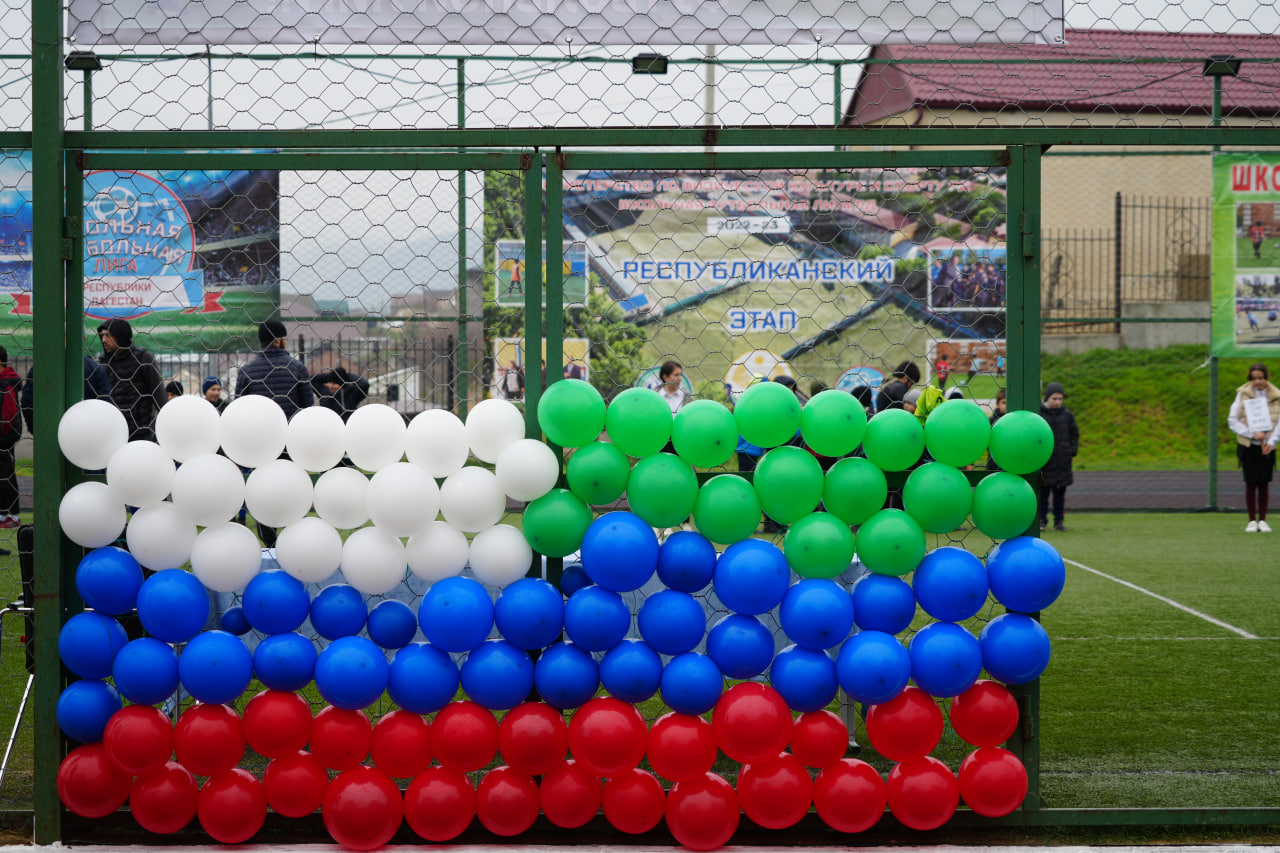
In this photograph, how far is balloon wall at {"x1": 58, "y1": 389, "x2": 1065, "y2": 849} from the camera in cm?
308

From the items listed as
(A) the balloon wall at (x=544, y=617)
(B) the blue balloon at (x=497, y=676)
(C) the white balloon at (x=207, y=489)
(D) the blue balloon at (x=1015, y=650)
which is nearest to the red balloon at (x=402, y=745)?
(A) the balloon wall at (x=544, y=617)

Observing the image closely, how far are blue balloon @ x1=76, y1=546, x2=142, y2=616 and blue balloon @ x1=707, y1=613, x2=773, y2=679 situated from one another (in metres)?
1.65

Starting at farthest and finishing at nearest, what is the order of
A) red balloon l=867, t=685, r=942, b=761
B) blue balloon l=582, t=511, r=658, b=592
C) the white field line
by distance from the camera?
the white field line, red balloon l=867, t=685, r=942, b=761, blue balloon l=582, t=511, r=658, b=592

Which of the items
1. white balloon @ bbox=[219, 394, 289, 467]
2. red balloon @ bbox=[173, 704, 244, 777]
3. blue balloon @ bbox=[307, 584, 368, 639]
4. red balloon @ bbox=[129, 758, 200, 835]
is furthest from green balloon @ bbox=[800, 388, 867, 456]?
red balloon @ bbox=[129, 758, 200, 835]

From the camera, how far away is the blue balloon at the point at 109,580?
3.13 meters

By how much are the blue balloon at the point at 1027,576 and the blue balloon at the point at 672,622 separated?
2.80 ft

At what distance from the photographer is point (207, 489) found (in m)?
3.04

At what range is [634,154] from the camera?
3.33 metres

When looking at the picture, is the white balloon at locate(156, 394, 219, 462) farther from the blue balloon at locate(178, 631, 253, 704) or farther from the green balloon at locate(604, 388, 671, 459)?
the green balloon at locate(604, 388, 671, 459)

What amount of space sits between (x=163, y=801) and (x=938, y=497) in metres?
2.36

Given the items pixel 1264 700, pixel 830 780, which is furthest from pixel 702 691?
pixel 1264 700

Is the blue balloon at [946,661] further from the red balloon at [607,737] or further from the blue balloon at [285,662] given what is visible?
the blue balloon at [285,662]

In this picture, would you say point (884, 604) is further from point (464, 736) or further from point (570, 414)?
point (464, 736)

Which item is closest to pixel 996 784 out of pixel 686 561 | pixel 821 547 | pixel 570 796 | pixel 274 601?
pixel 821 547
